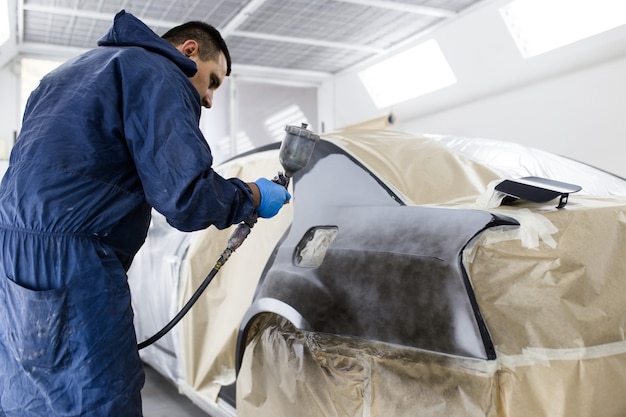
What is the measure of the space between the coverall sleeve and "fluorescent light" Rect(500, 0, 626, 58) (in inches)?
185

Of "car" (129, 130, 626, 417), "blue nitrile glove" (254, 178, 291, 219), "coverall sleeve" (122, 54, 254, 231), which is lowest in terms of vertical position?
"car" (129, 130, 626, 417)

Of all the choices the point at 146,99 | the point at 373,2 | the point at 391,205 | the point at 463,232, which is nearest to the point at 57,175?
the point at 146,99

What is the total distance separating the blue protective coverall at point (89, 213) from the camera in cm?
150

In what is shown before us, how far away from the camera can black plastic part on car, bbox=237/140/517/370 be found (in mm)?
1386

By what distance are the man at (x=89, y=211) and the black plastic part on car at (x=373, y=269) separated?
0.35 metres

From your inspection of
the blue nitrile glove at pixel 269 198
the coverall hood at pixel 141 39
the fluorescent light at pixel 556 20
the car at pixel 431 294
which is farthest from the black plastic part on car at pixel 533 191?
the fluorescent light at pixel 556 20

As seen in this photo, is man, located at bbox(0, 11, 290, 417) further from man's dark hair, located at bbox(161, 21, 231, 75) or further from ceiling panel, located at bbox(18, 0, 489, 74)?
ceiling panel, located at bbox(18, 0, 489, 74)

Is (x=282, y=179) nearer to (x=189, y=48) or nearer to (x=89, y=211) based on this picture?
(x=189, y=48)

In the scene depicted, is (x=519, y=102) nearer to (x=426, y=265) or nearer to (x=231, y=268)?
(x=231, y=268)

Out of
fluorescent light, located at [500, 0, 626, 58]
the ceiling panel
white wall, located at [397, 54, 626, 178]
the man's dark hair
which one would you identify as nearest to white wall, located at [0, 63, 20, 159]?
the ceiling panel

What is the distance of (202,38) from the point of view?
6.47ft

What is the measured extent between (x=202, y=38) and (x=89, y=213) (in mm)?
772

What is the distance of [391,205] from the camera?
1703 mm

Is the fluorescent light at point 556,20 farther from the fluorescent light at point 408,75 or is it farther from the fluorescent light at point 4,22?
the fluorescent light at point 4,22
